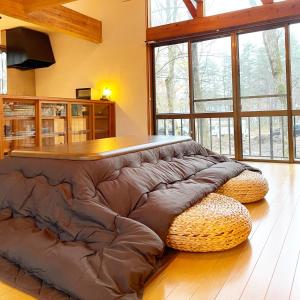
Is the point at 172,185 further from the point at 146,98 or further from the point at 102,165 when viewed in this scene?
the point at 146,98

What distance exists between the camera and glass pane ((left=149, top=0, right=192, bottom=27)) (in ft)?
19.5

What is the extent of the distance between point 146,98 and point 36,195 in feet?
14.8

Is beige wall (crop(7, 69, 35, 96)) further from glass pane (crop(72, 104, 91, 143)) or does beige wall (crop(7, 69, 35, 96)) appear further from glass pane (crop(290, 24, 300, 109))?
glass pane (crop(290, 24, 300, 109))

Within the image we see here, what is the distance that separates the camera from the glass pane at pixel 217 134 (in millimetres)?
5707

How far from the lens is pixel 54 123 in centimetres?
540

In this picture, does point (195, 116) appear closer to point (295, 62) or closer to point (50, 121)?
point (295, 62)

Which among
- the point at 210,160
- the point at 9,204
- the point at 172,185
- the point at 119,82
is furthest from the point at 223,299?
the point at 119,82

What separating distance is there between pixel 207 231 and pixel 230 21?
4.50 m

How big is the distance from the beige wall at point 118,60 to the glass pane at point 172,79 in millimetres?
297

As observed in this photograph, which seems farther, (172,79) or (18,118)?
(172,79)

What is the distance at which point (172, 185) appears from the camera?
2414mm

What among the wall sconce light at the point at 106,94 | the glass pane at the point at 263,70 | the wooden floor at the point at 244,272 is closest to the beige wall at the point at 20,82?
the wall sconce light at the point at 106,94

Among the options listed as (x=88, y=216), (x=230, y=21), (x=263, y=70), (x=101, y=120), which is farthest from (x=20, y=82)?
(x=88, y=216)

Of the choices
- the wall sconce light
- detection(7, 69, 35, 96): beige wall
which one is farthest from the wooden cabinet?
detection(7, 69, 35, 96): beige wall
